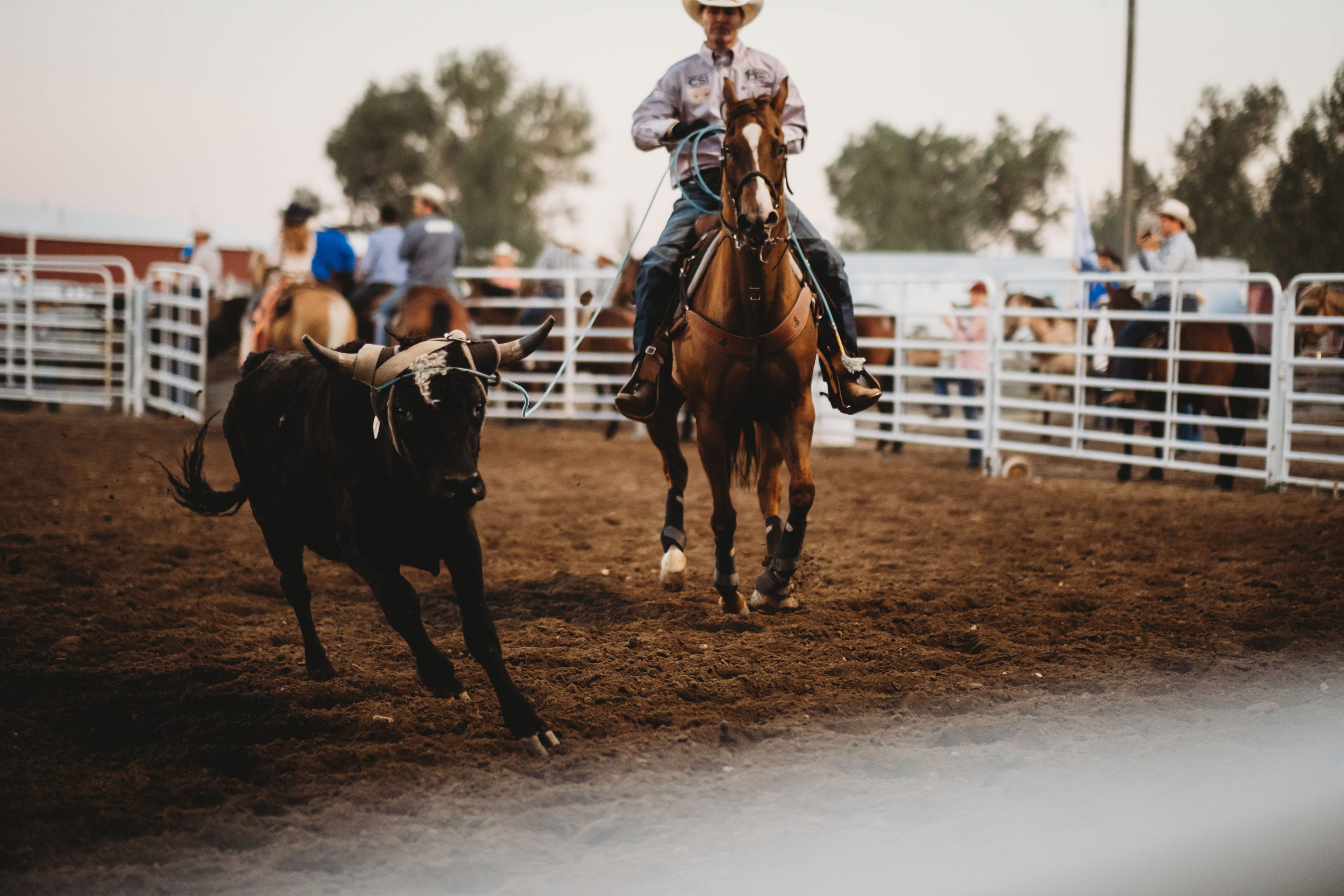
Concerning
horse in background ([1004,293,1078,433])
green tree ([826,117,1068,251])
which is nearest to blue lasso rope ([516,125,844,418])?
horse in background ([1004,293,1078,433])

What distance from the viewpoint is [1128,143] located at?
18656 mm

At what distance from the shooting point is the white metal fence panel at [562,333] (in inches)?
558

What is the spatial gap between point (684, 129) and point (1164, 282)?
6.62 meters

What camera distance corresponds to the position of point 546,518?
26.5ft

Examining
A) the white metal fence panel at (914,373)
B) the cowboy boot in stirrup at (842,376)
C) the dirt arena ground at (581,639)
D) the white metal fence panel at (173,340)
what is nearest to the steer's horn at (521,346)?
the dirt arena ground at (581,639)

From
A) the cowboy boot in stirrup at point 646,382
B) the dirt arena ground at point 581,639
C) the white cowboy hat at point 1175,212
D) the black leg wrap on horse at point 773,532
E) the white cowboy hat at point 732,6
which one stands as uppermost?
the white cowboy hat at point 732,6

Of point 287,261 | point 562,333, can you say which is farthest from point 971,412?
point 287,261

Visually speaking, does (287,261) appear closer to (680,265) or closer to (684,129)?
(680,265)

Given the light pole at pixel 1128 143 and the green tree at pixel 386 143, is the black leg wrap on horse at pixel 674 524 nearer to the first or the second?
the light pole at pixel 1128 143

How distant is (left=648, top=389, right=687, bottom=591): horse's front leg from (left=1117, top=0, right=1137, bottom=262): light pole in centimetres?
1463

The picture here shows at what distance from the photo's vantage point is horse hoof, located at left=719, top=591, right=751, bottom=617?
5.25m

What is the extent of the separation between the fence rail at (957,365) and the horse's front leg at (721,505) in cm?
508

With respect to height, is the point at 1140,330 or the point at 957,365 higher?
the point at 1140,330

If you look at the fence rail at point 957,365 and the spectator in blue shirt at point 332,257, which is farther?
A: the spectator in blue shirt at point 332,257
